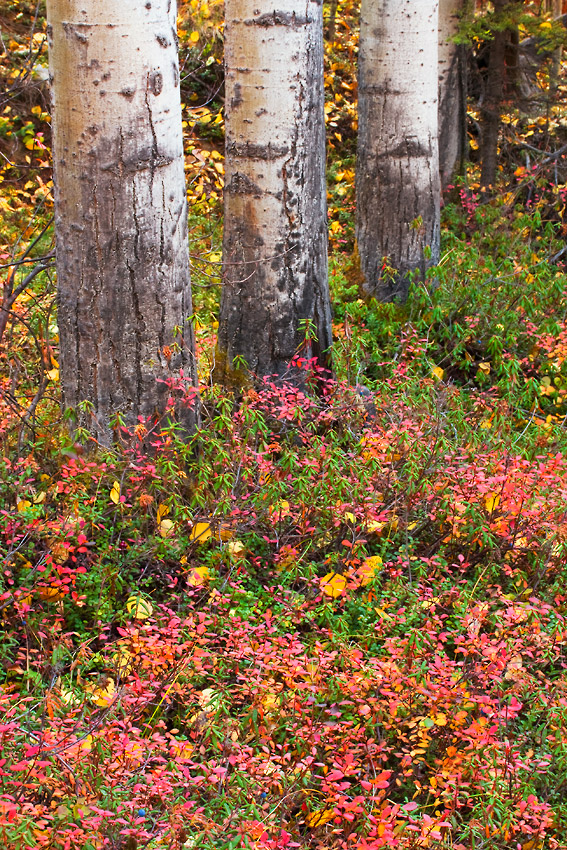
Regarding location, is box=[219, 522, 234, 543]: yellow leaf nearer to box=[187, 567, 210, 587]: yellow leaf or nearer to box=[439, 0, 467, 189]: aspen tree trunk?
box=[187, 567, 210, 587]: yellow leaf

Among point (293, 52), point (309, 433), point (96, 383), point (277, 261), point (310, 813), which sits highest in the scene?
point (293, 52)

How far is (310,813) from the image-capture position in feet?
7.99

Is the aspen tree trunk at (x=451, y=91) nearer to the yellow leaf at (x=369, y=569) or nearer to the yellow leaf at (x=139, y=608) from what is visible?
the yellow leaf at (x=369, y=569)

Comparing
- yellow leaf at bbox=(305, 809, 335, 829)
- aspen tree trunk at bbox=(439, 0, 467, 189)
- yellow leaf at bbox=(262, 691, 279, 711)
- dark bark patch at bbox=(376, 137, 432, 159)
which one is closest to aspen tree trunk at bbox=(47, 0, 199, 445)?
yellow leaf at bbox=(262, 691, 279, 711)

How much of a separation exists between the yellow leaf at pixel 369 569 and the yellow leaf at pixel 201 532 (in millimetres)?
689

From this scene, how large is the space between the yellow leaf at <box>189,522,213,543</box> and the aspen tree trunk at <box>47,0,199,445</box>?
605 mm

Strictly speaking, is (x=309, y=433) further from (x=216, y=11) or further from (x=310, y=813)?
(x=216, y=11)

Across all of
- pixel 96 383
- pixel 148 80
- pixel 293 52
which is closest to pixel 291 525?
pixel 96 383

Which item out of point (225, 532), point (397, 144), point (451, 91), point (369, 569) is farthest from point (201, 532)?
point (451, 91)

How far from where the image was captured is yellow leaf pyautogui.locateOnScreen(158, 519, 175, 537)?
3.36 meters

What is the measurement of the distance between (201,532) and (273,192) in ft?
6.70

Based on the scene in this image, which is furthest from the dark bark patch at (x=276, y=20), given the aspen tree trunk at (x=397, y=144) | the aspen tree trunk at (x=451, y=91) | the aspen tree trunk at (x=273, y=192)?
the aspen tree trunk at (x=451, y=91)

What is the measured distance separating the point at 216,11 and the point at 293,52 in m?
5.35

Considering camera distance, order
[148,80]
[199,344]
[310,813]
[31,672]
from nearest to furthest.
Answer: [310,813]
[31,672]
[148,80]
[199,344]
